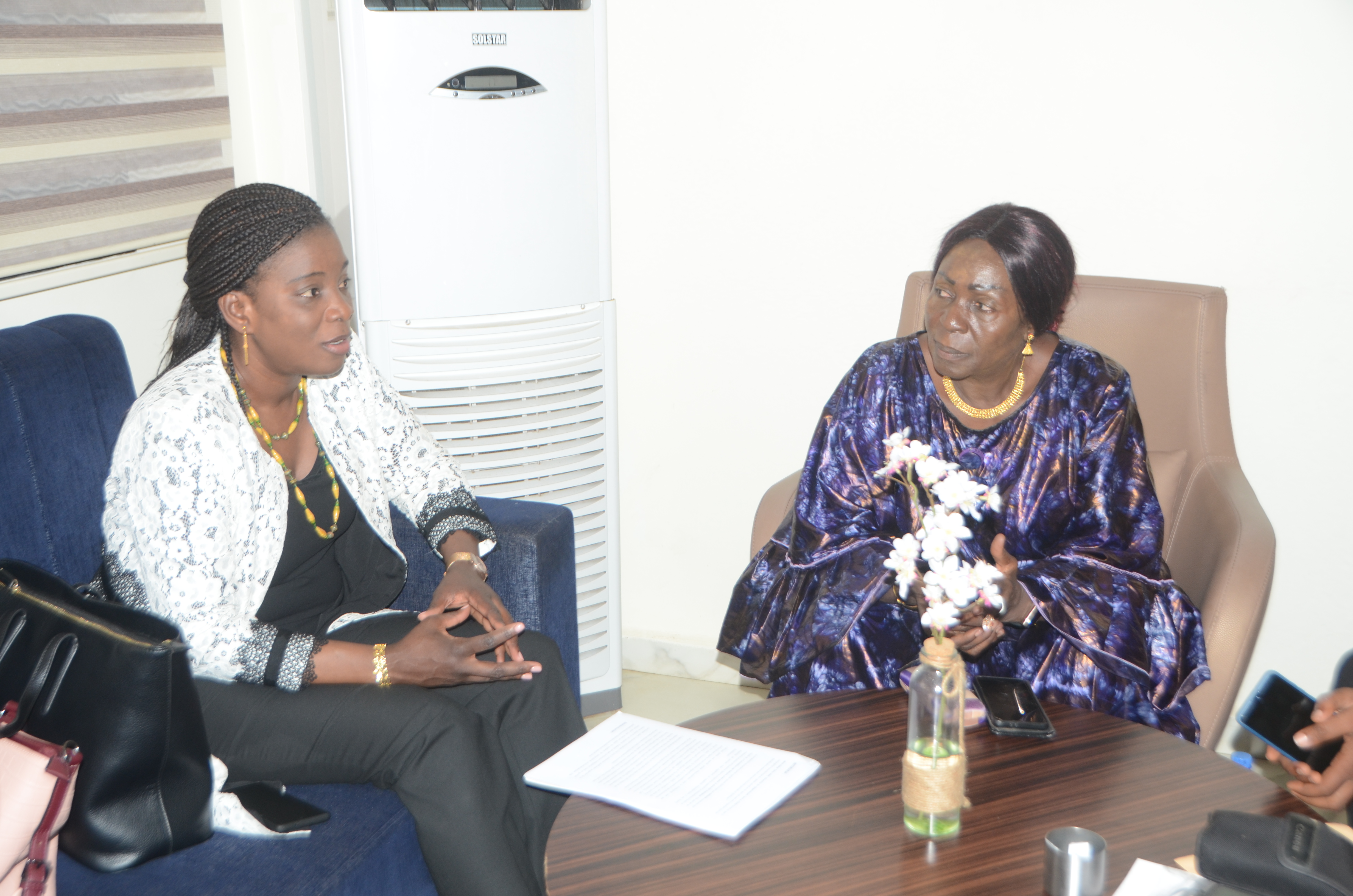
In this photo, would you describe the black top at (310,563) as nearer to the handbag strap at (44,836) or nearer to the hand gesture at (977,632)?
the handbag strap at (44,836)

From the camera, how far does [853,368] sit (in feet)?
7.39

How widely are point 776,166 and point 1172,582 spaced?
55.1 inches

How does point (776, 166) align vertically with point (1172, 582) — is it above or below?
above

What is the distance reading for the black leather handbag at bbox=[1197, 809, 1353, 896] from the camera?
106 centimetres

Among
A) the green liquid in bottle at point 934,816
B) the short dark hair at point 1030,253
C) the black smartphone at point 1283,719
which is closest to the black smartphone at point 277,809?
the green liquid in bottle at point 934,816

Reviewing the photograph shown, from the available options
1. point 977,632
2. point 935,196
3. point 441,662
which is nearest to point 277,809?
point 441,662

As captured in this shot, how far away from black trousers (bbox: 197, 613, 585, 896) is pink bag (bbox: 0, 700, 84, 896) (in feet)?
1.12

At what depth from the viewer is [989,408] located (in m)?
2.17

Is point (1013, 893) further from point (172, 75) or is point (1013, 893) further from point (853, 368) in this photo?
point (172, 75)

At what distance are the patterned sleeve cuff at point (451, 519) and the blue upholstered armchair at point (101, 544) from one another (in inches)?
1.8

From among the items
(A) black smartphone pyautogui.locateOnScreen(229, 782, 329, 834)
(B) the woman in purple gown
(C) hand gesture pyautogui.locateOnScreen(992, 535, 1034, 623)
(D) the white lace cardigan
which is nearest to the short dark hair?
(B) the woman in purple gown

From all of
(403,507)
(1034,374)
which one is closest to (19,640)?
(403,507)

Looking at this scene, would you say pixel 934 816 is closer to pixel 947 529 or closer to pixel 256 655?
pixel 947 529

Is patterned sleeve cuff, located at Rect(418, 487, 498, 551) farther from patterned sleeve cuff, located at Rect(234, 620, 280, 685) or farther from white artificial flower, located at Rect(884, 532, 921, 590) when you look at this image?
white artificial flower, located at Rect(884, 532, 921, 590)
